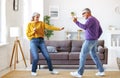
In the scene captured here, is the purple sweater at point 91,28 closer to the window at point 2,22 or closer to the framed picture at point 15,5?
the window at point 2,22

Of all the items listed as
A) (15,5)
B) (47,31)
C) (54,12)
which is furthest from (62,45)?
(54,12)

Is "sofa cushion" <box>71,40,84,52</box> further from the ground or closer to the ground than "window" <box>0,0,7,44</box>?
closer to the ground

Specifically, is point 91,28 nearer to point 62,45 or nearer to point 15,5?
point 62,45

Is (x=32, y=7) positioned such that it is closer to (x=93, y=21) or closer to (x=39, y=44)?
(x=39, y=44)

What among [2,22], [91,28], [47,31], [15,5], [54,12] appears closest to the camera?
[91,28]

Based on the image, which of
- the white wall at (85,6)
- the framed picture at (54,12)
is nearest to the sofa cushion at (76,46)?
the white wall at (85,6)

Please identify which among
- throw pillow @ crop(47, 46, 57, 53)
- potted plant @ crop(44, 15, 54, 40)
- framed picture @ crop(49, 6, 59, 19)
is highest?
framed picture @ crop(49, 6, 59, 19)

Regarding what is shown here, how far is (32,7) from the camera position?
10047mm

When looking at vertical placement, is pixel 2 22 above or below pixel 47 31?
above

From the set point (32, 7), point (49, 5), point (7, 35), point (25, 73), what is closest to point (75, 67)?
point (25, 73)

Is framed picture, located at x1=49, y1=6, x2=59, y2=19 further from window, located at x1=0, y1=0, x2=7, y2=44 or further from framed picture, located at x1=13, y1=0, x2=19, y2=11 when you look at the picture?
window, located at x1=0, y1=0, x2=7, y2=44

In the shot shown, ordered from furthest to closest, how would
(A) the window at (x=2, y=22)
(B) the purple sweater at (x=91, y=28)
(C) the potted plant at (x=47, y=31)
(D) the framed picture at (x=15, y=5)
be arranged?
(C) the potted plant at (x=47, y=31) → (D) the framed picture at (x=15, y=5) → (A) the window at (x=2, y=22) → (B) the purple sweater at (x=91, y=28)

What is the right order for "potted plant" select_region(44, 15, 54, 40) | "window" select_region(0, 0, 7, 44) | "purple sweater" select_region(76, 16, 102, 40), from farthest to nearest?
1. "potted plant" select_region(44, 15, 54, 40)
2. "window" select_region(0, 0, 7, 44)
3. "purple sweater" select_region(76, 16, 102, 40)

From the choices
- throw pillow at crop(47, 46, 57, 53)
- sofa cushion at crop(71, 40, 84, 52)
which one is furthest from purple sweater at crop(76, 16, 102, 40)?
sofa cushion at crop(71, 40, 84, 52)
